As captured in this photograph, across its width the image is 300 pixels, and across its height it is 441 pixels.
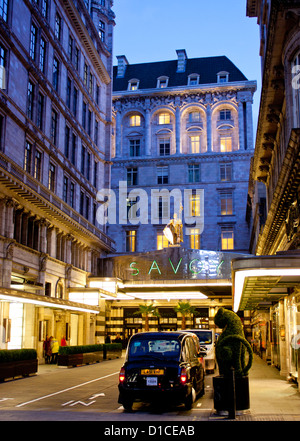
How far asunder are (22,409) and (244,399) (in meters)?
5.76

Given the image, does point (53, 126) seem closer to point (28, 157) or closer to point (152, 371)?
point (28, 157)

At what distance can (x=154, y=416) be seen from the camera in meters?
13.2

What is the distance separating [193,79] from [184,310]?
3960 centimetres

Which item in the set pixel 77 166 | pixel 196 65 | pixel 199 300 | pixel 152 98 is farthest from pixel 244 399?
pixel 196 65

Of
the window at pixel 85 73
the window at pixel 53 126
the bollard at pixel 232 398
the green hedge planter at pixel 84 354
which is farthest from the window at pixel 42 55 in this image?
the bollard at pixel 232 398

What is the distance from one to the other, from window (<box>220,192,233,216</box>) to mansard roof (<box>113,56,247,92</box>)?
59.5 feet

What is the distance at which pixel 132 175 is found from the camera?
78500 mm

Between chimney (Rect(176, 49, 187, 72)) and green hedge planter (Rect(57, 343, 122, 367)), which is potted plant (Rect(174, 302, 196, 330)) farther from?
chimney (Rect(176, 49, 187, 72))

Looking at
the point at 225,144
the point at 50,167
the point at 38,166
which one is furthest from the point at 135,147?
the point at 38,166

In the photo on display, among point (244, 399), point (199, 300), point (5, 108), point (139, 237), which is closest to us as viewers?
point (244, 399)

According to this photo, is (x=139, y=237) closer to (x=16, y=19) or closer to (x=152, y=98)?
(x=152, y=98)

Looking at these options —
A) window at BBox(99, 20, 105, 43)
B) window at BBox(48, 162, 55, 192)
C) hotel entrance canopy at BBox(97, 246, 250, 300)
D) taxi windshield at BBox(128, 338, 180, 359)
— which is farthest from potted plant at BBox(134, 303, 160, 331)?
taxi windshield at BBox(128, 338, 180, 359)

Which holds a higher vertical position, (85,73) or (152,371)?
(85,73)

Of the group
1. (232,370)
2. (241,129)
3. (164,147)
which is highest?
(241,129)
